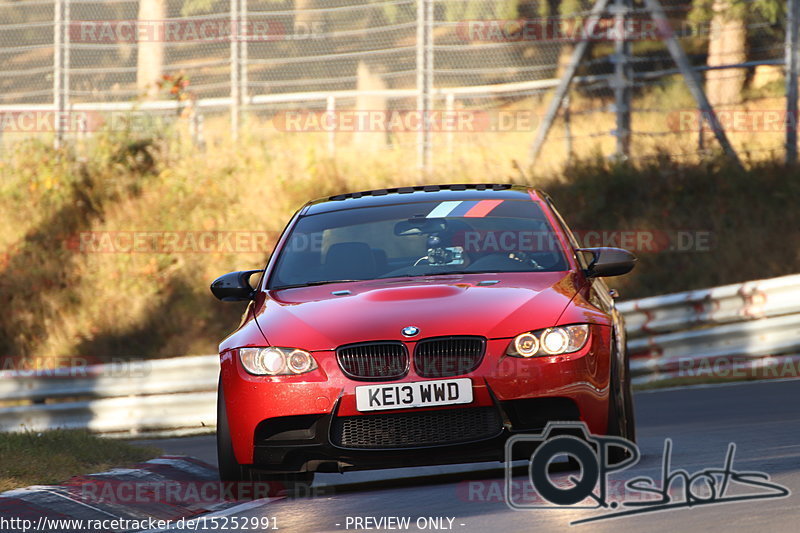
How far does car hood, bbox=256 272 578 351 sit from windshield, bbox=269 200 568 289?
1.00 ft

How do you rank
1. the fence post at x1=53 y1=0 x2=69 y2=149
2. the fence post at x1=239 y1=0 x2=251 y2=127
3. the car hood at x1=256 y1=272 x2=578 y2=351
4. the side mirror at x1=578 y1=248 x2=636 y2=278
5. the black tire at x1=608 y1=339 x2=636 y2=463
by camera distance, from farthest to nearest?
the fence post at x1=53 y1=0 x2=69 y2=149
the fence post at x1=239 y1=0 x2=251 y2=127
the side mirror at x1=578 y1=248 x2=636 y2=278
the black tire at x1=608 y1=339 x2=636 y2=463
the car hood at x1=256 y1=272 x2=578 y2=351

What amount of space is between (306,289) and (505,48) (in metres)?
12.6

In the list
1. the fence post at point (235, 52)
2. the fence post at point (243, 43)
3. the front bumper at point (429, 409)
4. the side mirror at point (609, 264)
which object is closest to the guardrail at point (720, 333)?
the side mirror at point (609, 264)

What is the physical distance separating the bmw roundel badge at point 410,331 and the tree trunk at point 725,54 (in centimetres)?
1414

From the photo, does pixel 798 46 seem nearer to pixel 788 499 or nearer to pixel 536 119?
pixel 536 119

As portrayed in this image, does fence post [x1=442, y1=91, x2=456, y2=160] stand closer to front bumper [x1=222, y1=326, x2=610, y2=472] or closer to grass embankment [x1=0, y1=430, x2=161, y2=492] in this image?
grass embankment [x1=0, y1=430, x2=161, y2=492]

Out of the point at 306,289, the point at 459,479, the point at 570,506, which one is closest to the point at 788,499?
the point at 570,506

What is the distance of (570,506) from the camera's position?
621cm

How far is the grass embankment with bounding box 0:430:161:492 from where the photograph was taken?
778cm

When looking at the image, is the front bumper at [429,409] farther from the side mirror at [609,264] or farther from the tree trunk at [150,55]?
the tree trunk at [150,55]

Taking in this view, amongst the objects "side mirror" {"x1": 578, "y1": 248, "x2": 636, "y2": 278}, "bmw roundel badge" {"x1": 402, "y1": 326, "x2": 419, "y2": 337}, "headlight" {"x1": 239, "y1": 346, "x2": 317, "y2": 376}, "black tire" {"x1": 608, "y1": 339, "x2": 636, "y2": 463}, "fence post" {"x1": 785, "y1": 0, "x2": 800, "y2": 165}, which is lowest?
"black tire" {"x1": 608, "y1": 339, "x2": 636, "y2": 463}

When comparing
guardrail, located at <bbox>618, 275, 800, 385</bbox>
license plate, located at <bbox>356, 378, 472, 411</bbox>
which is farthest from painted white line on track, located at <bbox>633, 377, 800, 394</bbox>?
license plate, located at <bbox>356, 378, 472, 411</bbox>

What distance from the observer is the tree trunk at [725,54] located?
65.8ft

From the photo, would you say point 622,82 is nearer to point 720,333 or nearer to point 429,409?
point 720,333
